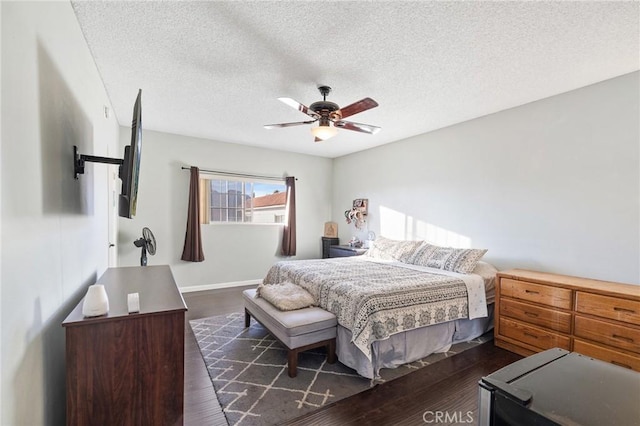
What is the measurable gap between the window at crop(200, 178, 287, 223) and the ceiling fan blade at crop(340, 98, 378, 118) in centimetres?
327

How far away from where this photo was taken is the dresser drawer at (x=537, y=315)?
252 centimetres

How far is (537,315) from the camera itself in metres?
2.68

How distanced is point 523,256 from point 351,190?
3.38 meters

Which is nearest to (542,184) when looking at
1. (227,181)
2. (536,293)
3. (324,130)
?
(536,293)

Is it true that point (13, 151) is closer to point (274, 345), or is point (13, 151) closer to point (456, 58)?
point (274, 345)

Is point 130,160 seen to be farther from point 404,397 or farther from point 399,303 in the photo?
point 404,397

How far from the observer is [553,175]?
10.2 feet

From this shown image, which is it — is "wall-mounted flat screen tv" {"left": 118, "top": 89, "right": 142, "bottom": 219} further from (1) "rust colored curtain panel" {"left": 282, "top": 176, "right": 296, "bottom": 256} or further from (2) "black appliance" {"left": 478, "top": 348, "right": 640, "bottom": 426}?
(1) "rust colored curtain panel" {"left": 282, "top": 176, "right": 296, "bottom": 256}

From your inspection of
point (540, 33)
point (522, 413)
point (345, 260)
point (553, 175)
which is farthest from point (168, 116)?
point (553, 175)

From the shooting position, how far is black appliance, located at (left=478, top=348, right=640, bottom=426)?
29.9 inches

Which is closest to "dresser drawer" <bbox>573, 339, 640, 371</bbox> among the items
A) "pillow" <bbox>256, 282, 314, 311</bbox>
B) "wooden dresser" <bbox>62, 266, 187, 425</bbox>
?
"pillow" <bbox>256, 282, 314, 311</bbox>

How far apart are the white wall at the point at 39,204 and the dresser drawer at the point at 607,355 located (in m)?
3.59

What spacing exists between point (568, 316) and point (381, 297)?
1668 mm

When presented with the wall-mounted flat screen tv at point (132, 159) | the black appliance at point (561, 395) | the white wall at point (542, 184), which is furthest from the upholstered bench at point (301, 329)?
the white wall at point (542, 184)
